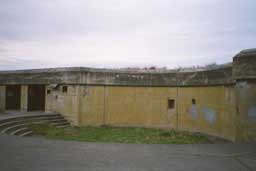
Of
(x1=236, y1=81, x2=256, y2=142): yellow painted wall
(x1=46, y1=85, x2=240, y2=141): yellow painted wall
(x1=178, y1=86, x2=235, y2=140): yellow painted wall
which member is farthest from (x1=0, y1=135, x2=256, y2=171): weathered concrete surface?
(x1=46, y1=85, x2=240, y2=141): yellow painted wall

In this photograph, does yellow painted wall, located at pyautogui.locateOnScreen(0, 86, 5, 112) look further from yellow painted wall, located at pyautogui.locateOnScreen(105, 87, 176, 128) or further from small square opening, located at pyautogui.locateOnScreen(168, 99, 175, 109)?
small square opening, located at pyautogui.locateOnScreen(168, 99, 175, 109)

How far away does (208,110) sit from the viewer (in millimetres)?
9367

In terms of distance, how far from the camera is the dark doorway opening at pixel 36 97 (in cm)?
1459

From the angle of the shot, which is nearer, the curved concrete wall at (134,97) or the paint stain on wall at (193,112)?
the curved concrete wall at (134,97)

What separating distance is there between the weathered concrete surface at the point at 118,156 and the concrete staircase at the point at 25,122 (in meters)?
2.97

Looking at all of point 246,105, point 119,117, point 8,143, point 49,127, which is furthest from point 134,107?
point 8,143

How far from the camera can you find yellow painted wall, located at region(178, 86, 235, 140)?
8094 mm

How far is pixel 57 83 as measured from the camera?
12.4m

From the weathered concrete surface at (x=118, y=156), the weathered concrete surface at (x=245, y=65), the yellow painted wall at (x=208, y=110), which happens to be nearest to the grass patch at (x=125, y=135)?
the yellow painted wall at (x=208, y=110)

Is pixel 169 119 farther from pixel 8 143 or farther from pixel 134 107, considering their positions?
pixel 8 143

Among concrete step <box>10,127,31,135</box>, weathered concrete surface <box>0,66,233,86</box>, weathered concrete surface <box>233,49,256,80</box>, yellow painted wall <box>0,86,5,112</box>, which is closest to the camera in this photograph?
weathered concrete surface <box>233,49,256,80</box>

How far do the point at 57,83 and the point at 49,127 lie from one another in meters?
2.86

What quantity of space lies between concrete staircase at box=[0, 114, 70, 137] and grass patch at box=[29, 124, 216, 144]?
16.0 inches

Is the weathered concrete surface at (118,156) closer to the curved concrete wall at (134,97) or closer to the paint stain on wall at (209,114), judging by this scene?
the paint stain on wall at (209,114)
